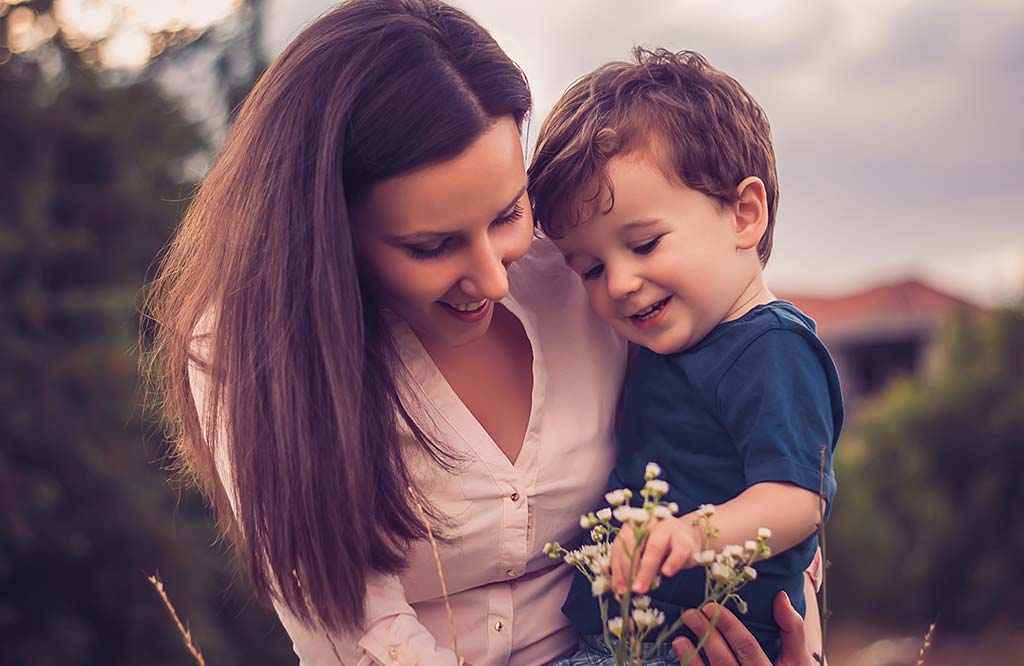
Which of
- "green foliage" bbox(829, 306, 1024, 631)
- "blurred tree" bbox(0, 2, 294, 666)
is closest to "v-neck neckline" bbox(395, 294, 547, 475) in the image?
"blurred tree" bbox(0, 2, 294, 666)

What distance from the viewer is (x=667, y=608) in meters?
1.97

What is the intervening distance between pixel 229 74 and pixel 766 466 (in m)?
→ 5.47

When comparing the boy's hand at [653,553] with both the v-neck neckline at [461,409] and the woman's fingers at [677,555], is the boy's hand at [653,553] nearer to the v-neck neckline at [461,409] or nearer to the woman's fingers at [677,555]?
the woman's fingers at [677,555]

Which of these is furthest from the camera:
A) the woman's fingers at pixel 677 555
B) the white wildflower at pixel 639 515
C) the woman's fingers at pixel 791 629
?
the woman's fingers at pixel 791 629

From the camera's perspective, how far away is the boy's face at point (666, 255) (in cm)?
202

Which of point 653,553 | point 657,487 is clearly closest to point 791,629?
point 653,553

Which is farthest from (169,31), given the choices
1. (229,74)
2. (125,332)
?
(125,332)

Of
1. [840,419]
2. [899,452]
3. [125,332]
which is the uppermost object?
[840,419]

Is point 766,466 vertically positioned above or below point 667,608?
above

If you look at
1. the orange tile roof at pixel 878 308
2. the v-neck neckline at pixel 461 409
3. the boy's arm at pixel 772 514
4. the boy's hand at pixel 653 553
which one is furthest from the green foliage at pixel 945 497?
the boy's hand at pixel 653 553

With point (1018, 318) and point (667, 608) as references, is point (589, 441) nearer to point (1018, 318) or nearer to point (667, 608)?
point (667, 608)

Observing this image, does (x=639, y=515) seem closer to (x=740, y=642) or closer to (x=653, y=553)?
(x=653, y=553)

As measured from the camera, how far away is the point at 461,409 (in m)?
2.13

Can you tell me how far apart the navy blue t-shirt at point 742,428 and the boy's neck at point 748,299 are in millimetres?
26
